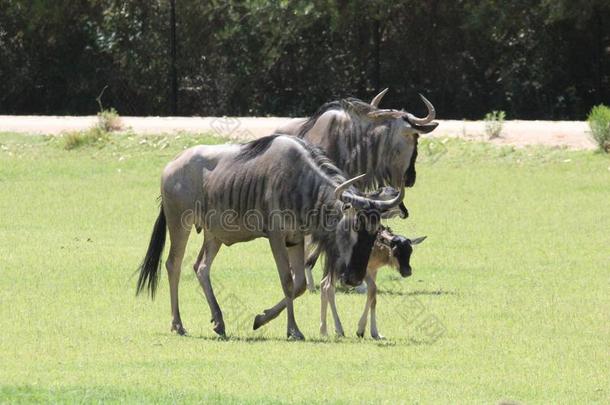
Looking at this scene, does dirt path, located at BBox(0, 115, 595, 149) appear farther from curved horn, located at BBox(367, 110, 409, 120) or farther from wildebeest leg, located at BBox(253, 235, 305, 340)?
wildebeest leg, located at BBox(253, 235, 305, 340)

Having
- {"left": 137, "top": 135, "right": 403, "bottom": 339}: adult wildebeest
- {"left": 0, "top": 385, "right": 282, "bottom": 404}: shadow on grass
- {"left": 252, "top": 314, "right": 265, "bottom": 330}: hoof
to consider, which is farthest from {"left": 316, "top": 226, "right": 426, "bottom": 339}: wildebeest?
{"left": 0, "top": 385, "right": 282, "bottom": 404}: shadow on grass

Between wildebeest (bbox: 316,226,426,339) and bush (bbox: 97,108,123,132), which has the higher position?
wildebeest (bbox: 316,226,426,339)

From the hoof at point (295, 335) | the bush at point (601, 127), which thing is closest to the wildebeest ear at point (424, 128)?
the hoof at point (295, 335)

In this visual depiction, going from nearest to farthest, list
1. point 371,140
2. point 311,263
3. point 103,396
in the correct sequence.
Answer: point 103,396, point 311,263, point 371,140

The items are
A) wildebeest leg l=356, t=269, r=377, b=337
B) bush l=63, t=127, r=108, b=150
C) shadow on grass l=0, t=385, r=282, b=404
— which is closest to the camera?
shadow on grass l=0, t=385, r=282, b=404

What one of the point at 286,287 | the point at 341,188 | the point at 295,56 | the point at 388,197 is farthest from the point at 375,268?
the point at 295,56

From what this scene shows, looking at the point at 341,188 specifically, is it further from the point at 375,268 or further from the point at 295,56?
the point at 295,56

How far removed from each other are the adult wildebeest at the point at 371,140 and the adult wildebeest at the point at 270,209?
140 centimetres

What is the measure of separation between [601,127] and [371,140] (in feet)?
36.1

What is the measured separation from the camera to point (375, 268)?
521 inches

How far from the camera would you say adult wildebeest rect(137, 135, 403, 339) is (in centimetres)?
1195

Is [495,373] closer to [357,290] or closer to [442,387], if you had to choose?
[442,387]

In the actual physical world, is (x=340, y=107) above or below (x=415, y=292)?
above

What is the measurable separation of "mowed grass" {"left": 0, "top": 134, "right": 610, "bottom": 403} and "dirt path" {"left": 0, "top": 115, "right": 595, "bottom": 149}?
1.19m
